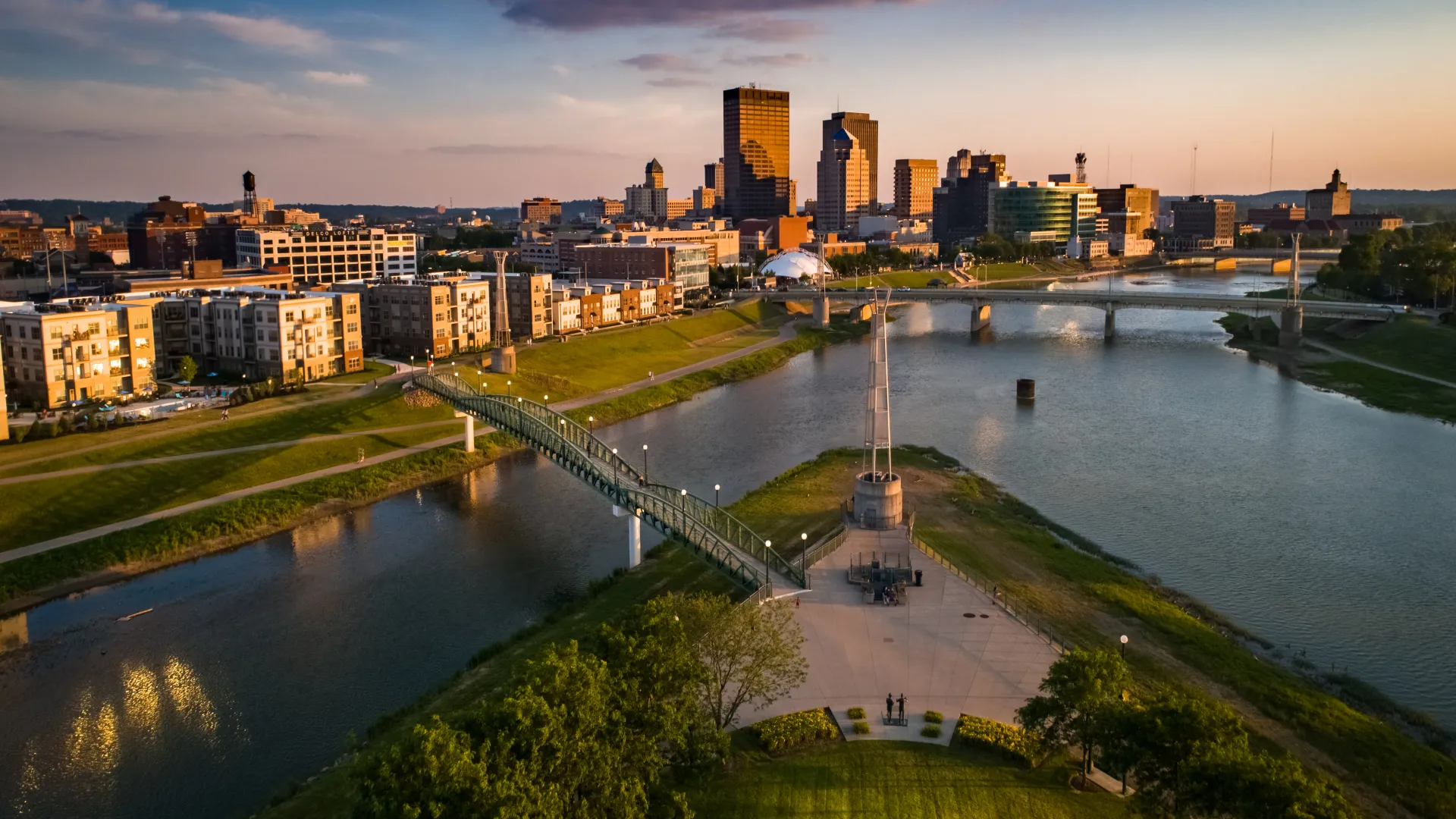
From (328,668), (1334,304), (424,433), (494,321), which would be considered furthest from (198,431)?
(1334,304)

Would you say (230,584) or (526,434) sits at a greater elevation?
(526,434)

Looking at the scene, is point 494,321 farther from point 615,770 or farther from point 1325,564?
point 615,770

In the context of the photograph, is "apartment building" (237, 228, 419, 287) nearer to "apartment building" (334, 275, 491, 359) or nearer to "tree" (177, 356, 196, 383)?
"apartment building" (334, 275, 491, 359)

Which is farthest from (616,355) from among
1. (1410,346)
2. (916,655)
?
(1410,346)

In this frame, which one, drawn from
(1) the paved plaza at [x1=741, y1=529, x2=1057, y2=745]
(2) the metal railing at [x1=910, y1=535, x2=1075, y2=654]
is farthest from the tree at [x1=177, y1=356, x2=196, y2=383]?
(2) the metal railing at [x1=910, y1=535, x2=1075, y2=654]

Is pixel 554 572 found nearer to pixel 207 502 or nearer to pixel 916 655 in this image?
pixel 916 655
